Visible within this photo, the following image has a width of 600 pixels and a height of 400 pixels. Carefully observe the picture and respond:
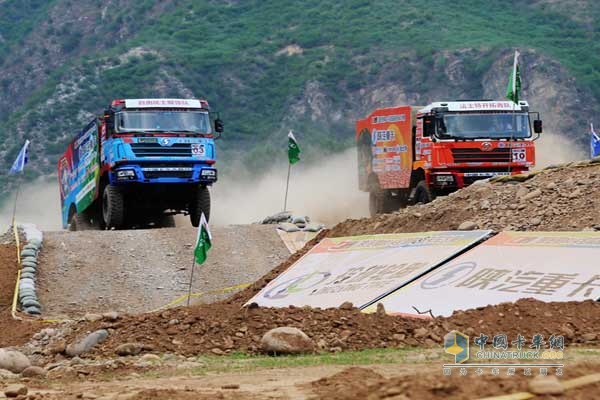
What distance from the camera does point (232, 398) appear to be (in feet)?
28.9

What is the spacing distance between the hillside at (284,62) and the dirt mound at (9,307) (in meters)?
46.3

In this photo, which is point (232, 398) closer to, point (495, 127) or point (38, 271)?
point (38, 271)

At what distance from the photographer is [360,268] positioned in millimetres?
16656

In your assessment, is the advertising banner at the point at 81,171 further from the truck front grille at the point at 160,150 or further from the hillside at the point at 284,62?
the hillside at the point at 284,62

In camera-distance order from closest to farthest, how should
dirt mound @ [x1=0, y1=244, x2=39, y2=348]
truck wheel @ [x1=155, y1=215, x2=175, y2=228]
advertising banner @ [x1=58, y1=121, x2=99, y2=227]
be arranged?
dirt mound @ [x1=0, y1=244, x2=39, y2=348]
advertising banner @ [x1=58, y1=121, x2=99, y2=227]
truck wheel @ [x1=155, y1=215, x2=175, y2=228]

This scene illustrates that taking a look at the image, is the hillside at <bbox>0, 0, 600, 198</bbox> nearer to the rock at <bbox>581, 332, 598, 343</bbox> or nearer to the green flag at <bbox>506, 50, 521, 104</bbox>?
the green flag at <bbox>506, 50, 521, 104</bbox>

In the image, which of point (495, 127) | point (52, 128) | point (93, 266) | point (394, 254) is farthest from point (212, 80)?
point (394, 254)

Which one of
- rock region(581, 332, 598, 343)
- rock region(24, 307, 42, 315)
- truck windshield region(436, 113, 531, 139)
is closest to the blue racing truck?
truck windshield region(436, 113, 531, 139)

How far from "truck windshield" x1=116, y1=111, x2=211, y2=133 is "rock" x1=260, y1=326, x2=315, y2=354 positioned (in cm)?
1722

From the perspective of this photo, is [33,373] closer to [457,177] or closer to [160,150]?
[160,150]

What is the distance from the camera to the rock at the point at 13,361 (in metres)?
12.8

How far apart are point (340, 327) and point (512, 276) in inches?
96.6

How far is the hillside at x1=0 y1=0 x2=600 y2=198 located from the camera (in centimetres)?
8038

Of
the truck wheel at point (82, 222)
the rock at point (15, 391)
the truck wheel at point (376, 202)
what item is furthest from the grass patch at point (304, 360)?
the truck wheel at point (376, 202)
